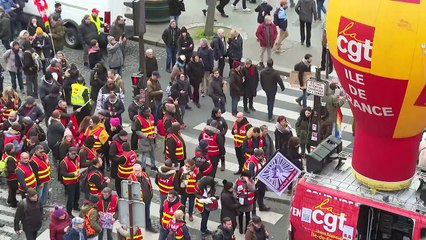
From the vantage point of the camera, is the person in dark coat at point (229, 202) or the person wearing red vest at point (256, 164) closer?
the person in dark coat at point (229, 202)

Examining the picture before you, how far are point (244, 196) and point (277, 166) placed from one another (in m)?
0.86

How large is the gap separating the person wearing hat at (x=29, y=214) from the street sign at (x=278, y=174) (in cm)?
415

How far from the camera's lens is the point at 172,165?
1850cm

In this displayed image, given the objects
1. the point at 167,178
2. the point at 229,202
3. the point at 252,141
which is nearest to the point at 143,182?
the point at 167,178

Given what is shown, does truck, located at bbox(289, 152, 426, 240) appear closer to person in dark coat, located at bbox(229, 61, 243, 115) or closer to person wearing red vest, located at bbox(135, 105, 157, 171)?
person wearing red vest, located at bbox(135, 105, 157, 171)

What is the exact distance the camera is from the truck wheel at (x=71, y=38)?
2730 centimetres

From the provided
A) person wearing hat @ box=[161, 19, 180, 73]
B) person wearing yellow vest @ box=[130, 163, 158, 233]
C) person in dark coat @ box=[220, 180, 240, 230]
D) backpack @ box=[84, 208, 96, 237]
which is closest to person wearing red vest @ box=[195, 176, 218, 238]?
person in dark coat @ box=[220, 180, 240, 230]

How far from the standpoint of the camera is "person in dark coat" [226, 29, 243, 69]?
24.8 m

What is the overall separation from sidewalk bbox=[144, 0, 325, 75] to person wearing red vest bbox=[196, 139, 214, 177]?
302 inches

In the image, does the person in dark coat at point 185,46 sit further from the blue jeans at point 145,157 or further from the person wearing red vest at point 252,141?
the person wearing red vest at point 252,141

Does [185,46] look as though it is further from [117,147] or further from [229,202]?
[229,202]

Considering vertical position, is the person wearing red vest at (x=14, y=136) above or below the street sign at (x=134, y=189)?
below

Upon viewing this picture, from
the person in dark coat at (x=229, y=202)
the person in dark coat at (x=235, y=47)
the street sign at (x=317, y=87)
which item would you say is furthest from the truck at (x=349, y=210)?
the person in dark coat at (x=235, y=47)

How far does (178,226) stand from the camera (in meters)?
16.0
